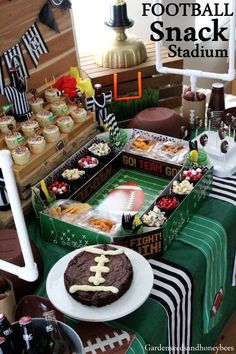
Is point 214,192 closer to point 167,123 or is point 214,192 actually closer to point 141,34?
point 167,123

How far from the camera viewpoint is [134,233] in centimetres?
136

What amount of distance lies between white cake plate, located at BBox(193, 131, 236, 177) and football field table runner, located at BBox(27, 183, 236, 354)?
0.04 m

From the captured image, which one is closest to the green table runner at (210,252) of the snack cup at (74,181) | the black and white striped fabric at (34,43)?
the snack cup at (74,181)

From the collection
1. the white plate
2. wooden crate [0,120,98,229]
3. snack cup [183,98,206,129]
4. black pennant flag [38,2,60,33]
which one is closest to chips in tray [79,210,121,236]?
the white plate

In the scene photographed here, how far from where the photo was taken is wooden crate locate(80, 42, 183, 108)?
2.03 metres

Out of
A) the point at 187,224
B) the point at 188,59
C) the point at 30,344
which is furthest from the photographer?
the point at 188,59

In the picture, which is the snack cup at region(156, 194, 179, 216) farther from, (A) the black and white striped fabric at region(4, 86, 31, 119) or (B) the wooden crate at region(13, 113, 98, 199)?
(A) the black and white striped fabric at region(4, 86, 31, 119)

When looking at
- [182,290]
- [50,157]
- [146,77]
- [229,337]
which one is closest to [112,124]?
[50,157]

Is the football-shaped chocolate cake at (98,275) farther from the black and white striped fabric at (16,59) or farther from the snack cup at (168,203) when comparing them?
the black and white striped fabric at (16,59)

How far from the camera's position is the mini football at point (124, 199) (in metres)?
1.58

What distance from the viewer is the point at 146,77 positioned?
6.82 ft

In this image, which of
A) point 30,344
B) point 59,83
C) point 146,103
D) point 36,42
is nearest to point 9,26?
point 36,42

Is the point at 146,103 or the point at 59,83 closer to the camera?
the point at 59,83

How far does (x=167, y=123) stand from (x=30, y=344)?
1079 millimetres
